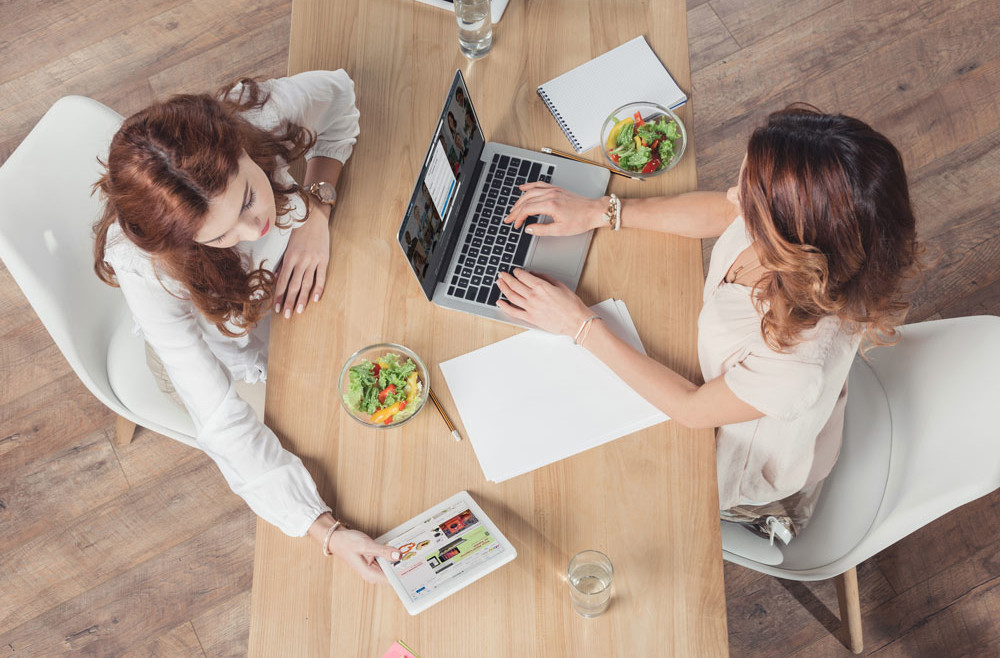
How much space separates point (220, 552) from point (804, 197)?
5.73 feet

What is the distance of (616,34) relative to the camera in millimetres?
1592

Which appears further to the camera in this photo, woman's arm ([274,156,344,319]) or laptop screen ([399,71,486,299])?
woman's arm ([274,156,344,319])

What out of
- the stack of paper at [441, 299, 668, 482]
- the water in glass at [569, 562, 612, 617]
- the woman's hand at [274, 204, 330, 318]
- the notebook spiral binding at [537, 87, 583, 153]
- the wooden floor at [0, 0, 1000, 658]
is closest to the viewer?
the water in glass at [569, 562, 612, 617]

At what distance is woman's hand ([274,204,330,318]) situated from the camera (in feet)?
4.60

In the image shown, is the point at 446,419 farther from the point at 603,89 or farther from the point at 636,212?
the point at 603,89

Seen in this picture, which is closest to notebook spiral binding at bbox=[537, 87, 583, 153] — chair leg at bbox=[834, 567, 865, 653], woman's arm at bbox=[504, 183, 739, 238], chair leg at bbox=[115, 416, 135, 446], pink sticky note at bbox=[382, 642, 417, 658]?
Answer: woman's arm at bbox=[504, 183, 739, 238]

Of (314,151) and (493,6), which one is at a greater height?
(493,6)

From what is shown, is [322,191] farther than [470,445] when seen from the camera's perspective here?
Yes

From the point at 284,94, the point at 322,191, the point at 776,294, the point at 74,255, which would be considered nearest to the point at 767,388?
the point at 776,294

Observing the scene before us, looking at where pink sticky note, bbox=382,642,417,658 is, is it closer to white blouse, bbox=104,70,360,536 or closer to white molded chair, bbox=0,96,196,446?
white blouse, bbox=104,70,360,536

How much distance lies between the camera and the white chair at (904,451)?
1.24 m

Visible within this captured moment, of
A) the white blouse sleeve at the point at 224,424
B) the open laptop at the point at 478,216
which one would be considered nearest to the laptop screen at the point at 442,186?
the open laptop at the point at 478,216

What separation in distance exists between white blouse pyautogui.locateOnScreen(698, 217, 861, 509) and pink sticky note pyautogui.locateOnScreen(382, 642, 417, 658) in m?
0.65

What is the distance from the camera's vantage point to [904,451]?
1.37 metres
